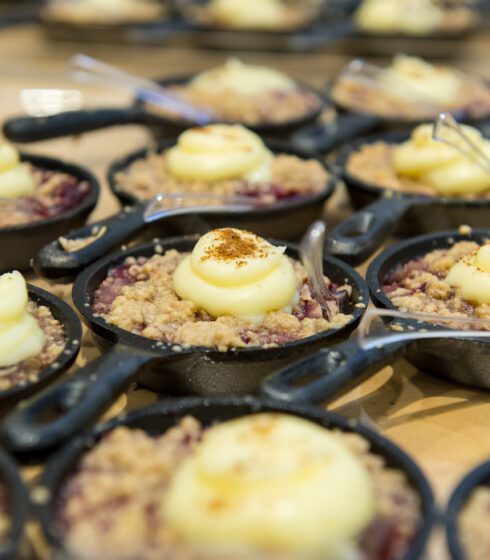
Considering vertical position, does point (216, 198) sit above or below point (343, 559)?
below

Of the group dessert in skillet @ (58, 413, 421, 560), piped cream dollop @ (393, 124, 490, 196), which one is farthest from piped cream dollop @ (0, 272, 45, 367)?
piped cream dollop @ (393, 124, 490, 196)

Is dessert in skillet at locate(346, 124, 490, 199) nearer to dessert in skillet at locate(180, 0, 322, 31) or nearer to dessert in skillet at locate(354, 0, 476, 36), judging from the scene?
dessert in skillet at locate(354, 0, 476, 36)

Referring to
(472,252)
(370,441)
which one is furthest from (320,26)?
(370,441)

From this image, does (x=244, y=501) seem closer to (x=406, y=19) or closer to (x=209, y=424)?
(x=209, y=424)

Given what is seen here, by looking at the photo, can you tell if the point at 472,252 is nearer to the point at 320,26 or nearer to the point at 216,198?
the point at 216,198

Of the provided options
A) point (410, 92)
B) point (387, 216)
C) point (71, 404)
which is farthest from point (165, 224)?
point (410, 92)

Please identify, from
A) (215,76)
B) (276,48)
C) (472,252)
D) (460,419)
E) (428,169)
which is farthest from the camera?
(276,48)

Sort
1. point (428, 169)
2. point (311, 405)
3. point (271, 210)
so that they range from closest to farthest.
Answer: point (311, 405), point (271, 210), point (428, 169)
